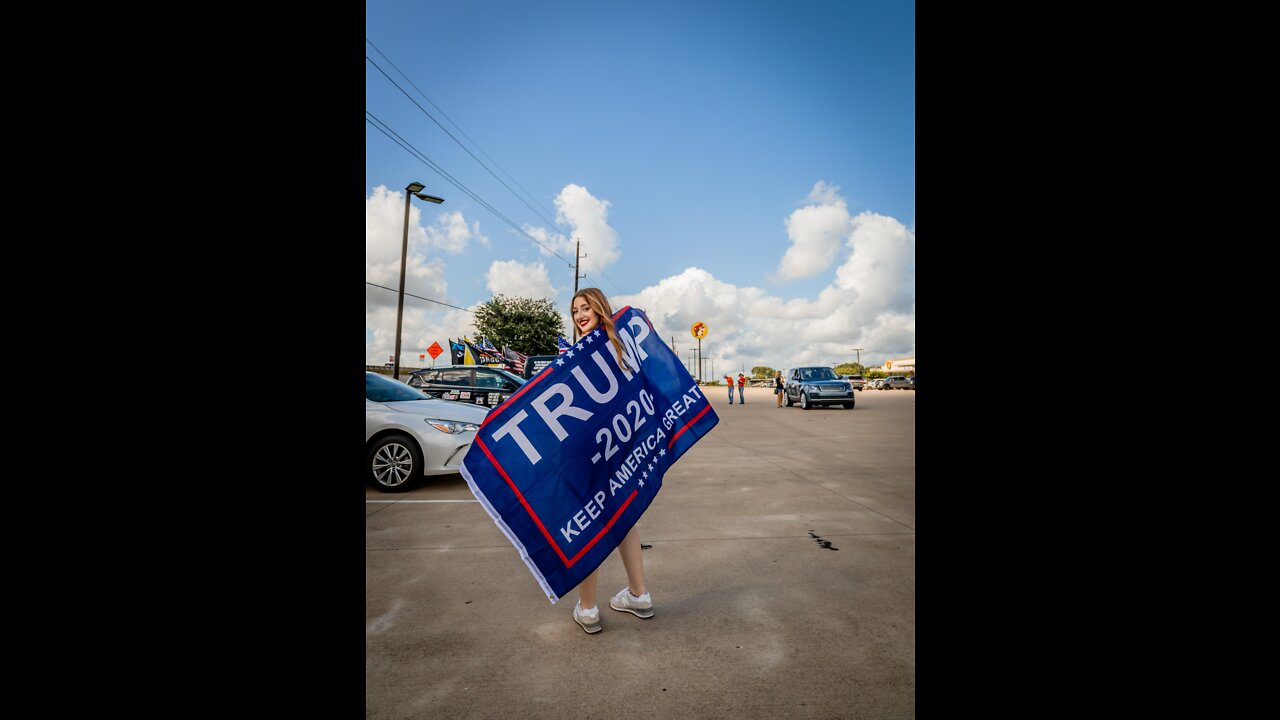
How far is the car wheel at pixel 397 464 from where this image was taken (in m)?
5.84

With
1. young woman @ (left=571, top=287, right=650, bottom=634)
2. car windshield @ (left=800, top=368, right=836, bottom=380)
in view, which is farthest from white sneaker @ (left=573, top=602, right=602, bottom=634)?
car windshield @ (left=800, top=368, right=836, bottom=380)

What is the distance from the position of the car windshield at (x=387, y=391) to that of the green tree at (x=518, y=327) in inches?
1405

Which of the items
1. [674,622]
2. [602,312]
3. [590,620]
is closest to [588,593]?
[590,620]

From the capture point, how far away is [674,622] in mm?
2676

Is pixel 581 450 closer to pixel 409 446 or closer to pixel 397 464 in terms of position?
pixel 409 446

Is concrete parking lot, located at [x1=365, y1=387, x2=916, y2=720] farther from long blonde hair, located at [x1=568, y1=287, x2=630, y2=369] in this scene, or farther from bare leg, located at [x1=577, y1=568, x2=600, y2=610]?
long blonde hair, located at [x1=568, y1=287, x2=630, y2=369]

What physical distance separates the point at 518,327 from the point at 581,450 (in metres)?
42.2

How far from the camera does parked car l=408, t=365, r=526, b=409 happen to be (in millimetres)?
9797

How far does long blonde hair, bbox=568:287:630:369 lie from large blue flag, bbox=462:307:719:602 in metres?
0.04

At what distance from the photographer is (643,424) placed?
8.79 feet

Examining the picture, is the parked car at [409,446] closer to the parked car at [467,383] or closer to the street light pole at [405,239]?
the parked car at [467,383]

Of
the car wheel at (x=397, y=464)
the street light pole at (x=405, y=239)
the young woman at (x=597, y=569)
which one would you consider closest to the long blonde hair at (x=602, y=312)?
the young woman at (x=597, y=569)

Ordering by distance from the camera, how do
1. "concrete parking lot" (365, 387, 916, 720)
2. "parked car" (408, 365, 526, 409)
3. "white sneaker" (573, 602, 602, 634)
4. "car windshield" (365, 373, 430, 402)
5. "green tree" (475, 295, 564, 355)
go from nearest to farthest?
1. "concrete parking lot" (365, 387, 916, 720)
2. "white sneaker" (573, 602, 602, 634)
3. "car windshield" (365, 373, 430, 402)
4. "parked car" (408, 365, 526, 409)
5. "green tree" (475, 295, 564, 355)
